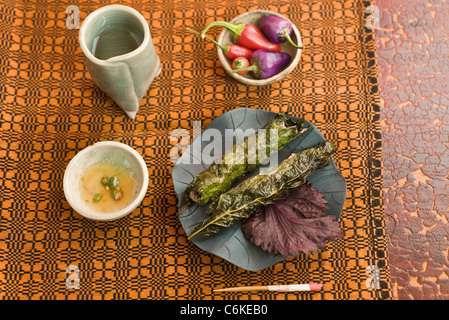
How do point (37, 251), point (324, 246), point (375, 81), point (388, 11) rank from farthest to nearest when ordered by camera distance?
point (388, 11) → point (375, 81) → point (37, 251) → point (324, 246)

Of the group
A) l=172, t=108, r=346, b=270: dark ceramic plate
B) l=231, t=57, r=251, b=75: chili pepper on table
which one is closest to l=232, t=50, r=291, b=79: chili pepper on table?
l=231, t=57, r=251, b=75: chili pepper on table

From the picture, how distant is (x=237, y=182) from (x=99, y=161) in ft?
2.05

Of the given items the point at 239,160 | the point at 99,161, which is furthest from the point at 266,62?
the point at 99,161

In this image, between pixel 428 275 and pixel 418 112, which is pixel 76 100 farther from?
pixel 428 275

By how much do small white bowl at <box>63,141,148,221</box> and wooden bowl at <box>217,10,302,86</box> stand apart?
626 mm

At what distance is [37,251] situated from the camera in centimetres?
231

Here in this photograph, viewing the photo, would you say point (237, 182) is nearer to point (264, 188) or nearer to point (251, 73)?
point (264, 188)

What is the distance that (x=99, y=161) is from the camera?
230 centimetres

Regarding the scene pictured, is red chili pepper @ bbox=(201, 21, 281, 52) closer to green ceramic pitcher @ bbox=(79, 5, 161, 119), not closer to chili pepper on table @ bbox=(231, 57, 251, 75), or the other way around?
chili pepper on table @ bbox=(231, 57, 251, 75)

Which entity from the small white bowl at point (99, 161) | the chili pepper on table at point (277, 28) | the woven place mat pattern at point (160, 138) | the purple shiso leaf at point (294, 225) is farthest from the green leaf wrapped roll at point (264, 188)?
the chili pepper on table at point (277, 28)

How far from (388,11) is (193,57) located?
1.05 metres

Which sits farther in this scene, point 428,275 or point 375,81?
point 375,81

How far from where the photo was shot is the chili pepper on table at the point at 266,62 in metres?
2.43

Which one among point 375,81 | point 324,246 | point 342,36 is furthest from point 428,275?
point 342,36
